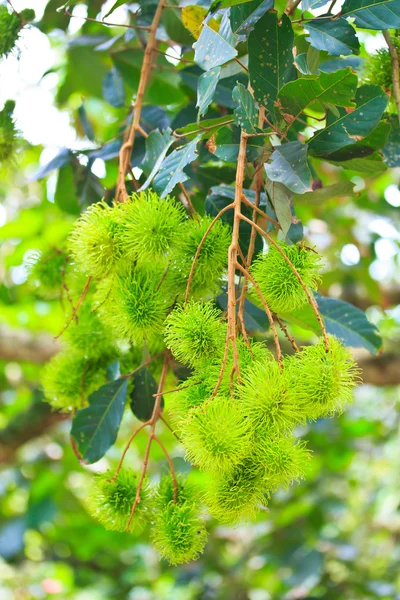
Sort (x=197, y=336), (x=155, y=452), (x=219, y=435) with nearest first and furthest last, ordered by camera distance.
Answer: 1. (x=219, y=435)
2. (x=197, y=336)
3. (x=155, y=452)

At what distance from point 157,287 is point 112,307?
0.31 feet

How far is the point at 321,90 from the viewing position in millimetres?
807

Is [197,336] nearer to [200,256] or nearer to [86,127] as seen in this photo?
[200,256]

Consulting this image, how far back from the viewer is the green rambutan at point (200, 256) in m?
0.82

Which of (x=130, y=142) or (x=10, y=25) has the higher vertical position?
(x=10, y=25)

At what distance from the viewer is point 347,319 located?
4.04 ft

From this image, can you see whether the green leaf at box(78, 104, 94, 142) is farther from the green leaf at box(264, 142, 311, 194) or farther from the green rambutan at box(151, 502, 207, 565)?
the green rambutan at box(151, 502, 207, 565)

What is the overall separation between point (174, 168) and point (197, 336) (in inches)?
11.0

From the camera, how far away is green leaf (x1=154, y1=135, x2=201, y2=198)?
0.84 metres

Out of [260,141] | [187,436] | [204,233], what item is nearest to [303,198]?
[260,141]

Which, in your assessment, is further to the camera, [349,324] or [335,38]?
[349,324]

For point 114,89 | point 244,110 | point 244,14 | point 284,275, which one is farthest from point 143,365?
point 114,89

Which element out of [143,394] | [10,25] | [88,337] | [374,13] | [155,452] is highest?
[10,25]

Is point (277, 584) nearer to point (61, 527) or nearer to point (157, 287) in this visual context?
point (61, 527)
